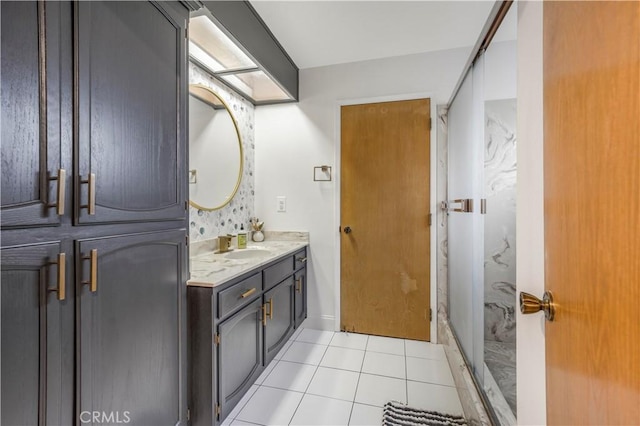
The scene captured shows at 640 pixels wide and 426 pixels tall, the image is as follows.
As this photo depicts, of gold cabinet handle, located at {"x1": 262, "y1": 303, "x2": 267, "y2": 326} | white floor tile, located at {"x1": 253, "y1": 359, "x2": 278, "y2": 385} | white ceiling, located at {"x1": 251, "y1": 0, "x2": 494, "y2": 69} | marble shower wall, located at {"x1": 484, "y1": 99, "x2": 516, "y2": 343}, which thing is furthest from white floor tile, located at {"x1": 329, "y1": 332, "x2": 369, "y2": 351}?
white ceiling, located at {"x1": 251, "y1": 0, "x2": 494, "y2": 69}

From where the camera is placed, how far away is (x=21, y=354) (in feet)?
2.40

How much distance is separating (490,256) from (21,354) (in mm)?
1862

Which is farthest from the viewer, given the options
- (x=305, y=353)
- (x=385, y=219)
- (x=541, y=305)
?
(x=385, y=219)

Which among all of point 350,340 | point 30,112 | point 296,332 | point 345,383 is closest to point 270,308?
point 345,383

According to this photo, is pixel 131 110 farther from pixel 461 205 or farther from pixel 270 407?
pixel 461 205

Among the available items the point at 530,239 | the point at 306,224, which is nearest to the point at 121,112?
the point at 530,239

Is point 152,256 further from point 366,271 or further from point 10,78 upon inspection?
point 366,271

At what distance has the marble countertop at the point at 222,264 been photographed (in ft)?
4.48

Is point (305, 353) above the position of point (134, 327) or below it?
below

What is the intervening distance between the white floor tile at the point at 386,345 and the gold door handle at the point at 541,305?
176cm

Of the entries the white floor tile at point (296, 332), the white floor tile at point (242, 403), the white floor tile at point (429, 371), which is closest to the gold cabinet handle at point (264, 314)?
the white floor tile at point (242, 403)

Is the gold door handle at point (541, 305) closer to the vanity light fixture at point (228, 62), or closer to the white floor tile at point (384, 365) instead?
the white floor tile at point (384, 365)

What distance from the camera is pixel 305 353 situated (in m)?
2.23

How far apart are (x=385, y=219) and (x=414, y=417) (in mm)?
1410
